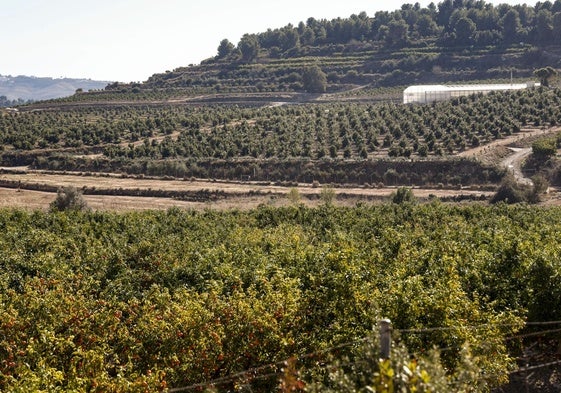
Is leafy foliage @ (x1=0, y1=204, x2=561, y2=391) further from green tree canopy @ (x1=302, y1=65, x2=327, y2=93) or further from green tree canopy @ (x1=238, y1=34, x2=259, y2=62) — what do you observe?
green tree canopy @ (x1=238, y1=34, x2=259, y2=62)

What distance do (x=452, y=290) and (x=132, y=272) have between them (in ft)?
49.5

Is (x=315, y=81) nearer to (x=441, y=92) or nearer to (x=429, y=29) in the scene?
(x=441, y=92)

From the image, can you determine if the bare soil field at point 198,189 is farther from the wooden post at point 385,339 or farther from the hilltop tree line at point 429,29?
the hilltop tree line at point 429,29

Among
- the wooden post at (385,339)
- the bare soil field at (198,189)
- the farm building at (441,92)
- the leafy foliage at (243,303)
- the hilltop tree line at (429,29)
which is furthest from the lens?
the hilltop tree line at (429,29)

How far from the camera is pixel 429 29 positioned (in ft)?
570

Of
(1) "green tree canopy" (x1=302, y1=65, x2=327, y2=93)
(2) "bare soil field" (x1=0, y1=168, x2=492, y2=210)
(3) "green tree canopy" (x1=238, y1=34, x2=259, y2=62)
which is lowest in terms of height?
(2) "bare soil field" (x1=0, y1=168, x2=492, y2=210)

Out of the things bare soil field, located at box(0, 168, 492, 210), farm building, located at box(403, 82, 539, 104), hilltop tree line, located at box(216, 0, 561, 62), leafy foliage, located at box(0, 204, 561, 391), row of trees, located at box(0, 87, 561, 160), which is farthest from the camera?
hilltop tree line, located at box(216, 0, 561, 62)

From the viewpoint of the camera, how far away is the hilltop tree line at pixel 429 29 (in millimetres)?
155750

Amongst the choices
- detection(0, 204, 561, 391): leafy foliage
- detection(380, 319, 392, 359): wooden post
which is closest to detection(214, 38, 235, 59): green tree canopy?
detection(0, 204, 561, 391): leafy foliage

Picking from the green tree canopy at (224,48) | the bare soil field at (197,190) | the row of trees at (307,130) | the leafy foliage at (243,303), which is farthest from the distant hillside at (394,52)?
the leafy foliage at (243,303)

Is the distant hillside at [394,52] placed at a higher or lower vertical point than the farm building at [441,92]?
higher

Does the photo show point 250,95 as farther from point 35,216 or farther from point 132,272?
point 132,272

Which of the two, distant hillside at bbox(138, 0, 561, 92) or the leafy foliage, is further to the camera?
distant hillside at bbox(138, 0, 561, 92)

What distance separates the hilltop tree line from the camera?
156m
